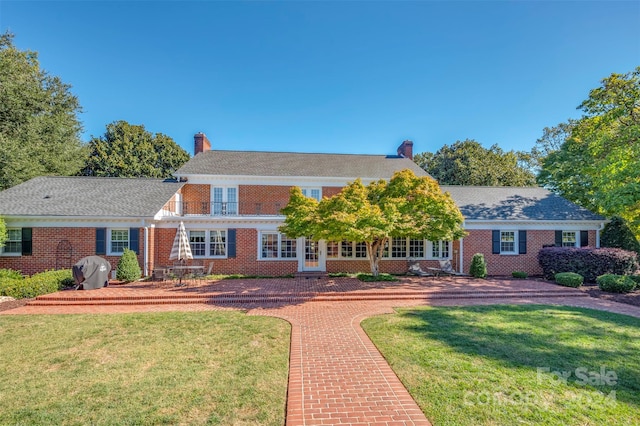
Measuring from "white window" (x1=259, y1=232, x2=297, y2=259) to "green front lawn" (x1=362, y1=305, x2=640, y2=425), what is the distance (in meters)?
9.09

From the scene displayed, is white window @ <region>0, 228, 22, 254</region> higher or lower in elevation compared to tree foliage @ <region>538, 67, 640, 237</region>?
lower

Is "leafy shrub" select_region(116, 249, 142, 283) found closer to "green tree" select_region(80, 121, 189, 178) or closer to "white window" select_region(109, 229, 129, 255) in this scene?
"white window" select_region(109, 229, 129, 255)

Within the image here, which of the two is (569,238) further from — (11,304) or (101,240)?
(11,304)

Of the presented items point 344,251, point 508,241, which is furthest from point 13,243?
point 508,241

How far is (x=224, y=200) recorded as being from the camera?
1905 cm

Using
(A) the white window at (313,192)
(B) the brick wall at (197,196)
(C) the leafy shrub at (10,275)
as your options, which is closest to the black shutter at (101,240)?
(C) the leafy shrub at (10,275)

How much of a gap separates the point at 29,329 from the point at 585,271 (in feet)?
75.4

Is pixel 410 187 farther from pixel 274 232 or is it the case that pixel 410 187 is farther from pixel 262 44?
pixel 262 44

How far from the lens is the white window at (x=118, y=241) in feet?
50.1

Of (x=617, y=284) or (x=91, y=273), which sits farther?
(x=91, y=273)

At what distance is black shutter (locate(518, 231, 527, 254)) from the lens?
17.2 meters

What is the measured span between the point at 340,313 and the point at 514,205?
51.5ft

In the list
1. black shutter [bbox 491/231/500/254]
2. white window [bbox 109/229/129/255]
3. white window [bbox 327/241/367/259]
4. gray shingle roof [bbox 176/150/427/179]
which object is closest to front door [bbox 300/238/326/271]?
white window [bbox 327/241/367/259]

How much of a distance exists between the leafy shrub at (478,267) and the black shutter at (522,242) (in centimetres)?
298
